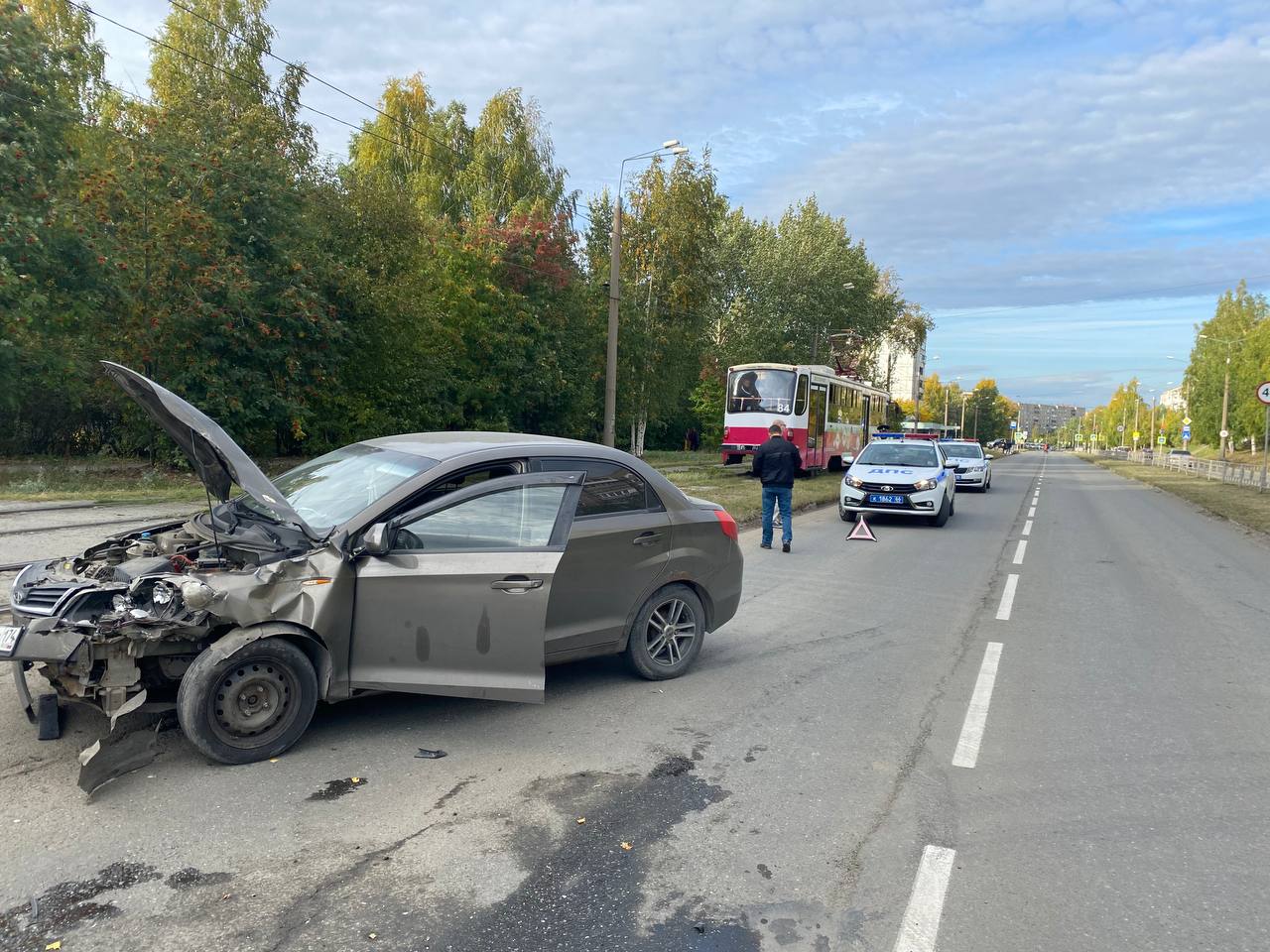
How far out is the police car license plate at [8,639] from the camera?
381 cm

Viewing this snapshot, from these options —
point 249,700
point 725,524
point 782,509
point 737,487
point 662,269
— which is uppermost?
point 662,269

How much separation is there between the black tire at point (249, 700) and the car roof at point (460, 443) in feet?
4.38

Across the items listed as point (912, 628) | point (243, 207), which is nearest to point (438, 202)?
point (243, 207)

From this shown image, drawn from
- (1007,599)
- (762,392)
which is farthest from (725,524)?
(762,392)

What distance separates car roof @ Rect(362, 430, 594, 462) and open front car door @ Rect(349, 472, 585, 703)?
357 mm

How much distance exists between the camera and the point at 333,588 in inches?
168

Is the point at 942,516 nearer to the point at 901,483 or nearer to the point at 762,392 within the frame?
the point at 901,483

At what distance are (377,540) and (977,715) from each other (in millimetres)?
3703

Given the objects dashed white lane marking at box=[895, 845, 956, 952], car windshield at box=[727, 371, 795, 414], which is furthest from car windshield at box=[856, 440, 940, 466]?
dashed white lane marking at box=[895, 845, 956, 952]

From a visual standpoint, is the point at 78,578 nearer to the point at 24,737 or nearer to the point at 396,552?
the point at 24,737

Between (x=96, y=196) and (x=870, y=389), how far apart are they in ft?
88.4

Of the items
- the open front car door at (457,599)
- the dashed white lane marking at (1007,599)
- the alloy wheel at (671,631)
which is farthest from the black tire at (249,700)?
the dashed white lane marking at (1007,599)

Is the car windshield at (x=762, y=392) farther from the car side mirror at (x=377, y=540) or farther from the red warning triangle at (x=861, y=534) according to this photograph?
the car side mirror at (x=377, y=540)

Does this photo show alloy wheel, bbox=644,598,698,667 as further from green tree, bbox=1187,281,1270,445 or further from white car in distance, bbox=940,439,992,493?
green tree, bbox=1187,281,1270,445
